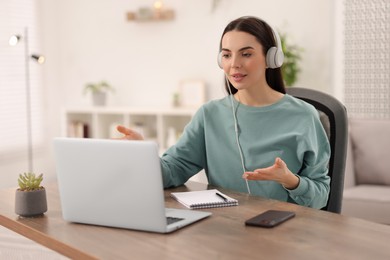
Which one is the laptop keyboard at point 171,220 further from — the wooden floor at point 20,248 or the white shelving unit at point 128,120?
the white shelving unit at point 128,120

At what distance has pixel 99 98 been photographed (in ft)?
18.3

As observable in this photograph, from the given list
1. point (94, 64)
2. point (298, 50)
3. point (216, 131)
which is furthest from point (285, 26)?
point (216, 131)

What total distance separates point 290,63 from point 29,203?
326 centimetres

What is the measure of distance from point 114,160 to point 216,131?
2.35ft

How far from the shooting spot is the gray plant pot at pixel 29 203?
1.76 m

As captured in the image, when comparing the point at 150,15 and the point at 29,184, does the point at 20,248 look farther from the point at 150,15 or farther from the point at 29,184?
the point at 150,15

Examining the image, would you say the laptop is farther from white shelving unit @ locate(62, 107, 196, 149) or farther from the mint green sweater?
white shelving unit @ locate(62, 107, 196, 149)

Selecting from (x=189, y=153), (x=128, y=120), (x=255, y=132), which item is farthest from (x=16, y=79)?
(x=255, y=132)

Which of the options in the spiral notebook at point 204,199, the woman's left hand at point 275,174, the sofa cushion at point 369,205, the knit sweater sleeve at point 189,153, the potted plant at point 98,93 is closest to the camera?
the woman's left hand at point 275,174

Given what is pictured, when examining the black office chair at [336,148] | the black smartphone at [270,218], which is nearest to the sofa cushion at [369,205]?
the black office chair at [336,148]

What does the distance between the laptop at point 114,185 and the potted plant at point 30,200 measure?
119 mm

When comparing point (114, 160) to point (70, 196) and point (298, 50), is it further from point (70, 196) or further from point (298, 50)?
point (298, 50)

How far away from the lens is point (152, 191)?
154 cm

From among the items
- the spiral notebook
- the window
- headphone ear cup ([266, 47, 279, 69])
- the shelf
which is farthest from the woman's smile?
the window
